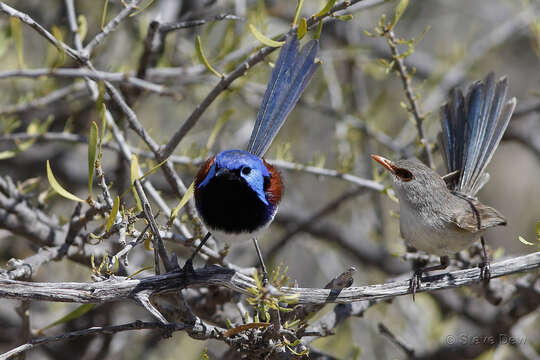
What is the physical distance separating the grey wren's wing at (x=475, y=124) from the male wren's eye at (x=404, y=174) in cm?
35

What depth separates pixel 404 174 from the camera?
2604mm

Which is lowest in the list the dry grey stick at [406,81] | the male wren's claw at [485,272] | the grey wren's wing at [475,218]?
the male wren's claw at [485,272]

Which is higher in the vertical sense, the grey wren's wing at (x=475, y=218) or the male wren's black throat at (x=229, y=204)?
the male wren's black throat at (x=229, y=204)

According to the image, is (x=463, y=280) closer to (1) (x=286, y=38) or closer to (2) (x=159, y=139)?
(1) (x=286, y=38)

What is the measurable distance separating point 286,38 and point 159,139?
57.8 inches

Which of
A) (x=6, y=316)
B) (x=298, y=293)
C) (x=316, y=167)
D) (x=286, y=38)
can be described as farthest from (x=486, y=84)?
(x=6, y=316)

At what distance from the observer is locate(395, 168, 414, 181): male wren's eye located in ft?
8.49

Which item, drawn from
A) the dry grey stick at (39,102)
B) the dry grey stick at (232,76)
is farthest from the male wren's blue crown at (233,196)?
the dry grey stick at (39,102)

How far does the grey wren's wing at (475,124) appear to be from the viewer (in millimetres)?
2719

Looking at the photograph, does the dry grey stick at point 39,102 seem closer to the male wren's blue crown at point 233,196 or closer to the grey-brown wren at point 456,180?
the male wren's blue crown at point 233,196

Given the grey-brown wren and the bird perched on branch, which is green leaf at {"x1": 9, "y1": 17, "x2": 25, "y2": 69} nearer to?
the bird perched on branch

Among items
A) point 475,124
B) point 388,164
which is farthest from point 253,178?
point 475,124

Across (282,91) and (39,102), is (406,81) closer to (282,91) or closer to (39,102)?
(282,91)

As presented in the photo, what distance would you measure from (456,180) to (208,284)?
1476 millimetres
